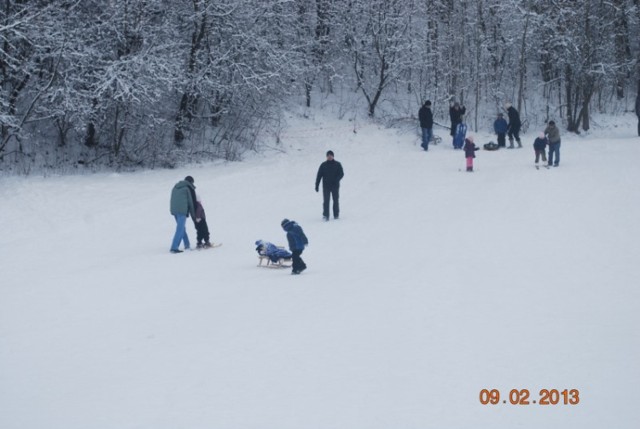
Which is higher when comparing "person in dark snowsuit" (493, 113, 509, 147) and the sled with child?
"person in dark snowsuit" (493, 113, 509, 147)

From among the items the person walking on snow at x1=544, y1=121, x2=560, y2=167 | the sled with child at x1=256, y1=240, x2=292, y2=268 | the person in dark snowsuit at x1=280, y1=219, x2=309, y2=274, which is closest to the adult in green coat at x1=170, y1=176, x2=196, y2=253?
the sled with child at x1=256, y1=240, x2=292, y2=268

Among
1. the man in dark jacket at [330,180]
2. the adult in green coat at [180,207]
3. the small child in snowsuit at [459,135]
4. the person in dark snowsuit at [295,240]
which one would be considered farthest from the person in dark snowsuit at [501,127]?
the person in dark snowsuit at [295,240]

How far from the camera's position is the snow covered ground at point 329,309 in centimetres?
642

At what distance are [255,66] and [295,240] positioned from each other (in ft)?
56.6

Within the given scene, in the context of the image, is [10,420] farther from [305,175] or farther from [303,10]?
[303,10]

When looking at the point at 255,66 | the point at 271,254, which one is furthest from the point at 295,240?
the point at 255,66

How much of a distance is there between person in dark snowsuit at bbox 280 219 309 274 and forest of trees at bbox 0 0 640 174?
12.1 meters

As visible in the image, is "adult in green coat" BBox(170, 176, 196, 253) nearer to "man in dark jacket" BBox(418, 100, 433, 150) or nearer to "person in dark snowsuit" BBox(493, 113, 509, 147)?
"man in dark jacket" BBox(418, 100, 433, 150)

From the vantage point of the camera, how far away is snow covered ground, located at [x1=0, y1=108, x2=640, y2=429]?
6.42m

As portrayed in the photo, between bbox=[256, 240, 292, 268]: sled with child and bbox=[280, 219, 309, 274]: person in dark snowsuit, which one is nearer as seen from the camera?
bbox=[280, 219, 309, 274]: person in dark snowsuit

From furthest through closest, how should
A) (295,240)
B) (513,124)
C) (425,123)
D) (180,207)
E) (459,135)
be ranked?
(459,135)
(425,123)
(513,124)
(180,207)
(295,240)

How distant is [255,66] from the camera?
27.7 meters

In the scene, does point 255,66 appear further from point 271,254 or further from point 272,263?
point 271,254

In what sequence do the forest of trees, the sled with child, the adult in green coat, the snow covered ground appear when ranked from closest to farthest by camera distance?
the snow covered ground → the sled with child → the adult in green coat → the forest of trees
